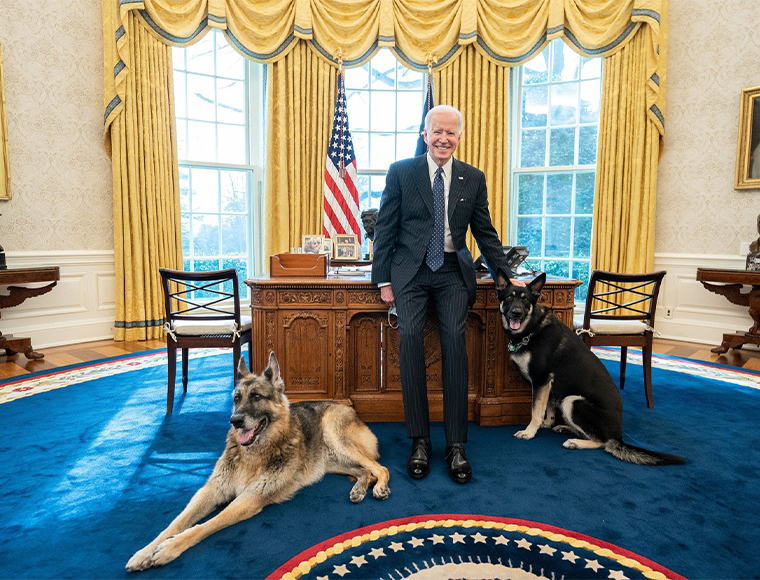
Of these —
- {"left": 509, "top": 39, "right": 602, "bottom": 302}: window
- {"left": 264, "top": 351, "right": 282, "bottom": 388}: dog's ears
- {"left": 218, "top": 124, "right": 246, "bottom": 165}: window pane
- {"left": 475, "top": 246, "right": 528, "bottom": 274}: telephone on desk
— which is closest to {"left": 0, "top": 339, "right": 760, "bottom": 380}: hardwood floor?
{"left": 509, "top": 39, "right": 602, "bottom": 302}: window

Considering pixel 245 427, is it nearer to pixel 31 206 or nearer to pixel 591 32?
pixel 31 206

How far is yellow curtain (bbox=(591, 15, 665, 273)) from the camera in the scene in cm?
530

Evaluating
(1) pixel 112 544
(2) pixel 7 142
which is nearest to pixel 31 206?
(2) pixel 7 142

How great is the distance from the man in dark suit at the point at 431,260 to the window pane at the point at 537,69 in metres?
4.08

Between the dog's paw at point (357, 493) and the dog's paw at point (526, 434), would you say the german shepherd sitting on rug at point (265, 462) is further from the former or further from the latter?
the dog's paw at point (526, 434)

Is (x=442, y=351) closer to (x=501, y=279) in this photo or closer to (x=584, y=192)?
(x=501, y=279)

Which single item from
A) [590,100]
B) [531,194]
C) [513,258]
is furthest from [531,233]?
[513,258]

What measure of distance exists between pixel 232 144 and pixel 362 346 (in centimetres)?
399

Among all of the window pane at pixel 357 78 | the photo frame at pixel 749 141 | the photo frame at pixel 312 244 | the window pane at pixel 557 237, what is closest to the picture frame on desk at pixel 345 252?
the photo frame at pixel 312 244

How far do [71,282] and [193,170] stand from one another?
1.78m

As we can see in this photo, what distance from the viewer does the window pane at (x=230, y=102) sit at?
229 inches

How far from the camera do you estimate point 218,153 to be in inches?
230

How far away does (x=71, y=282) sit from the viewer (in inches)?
197

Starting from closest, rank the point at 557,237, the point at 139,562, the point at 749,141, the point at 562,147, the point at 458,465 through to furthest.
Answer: the point at 139,562
the point at 458,465
the point at 749,141
the point at 562,147
the point at 557,237
